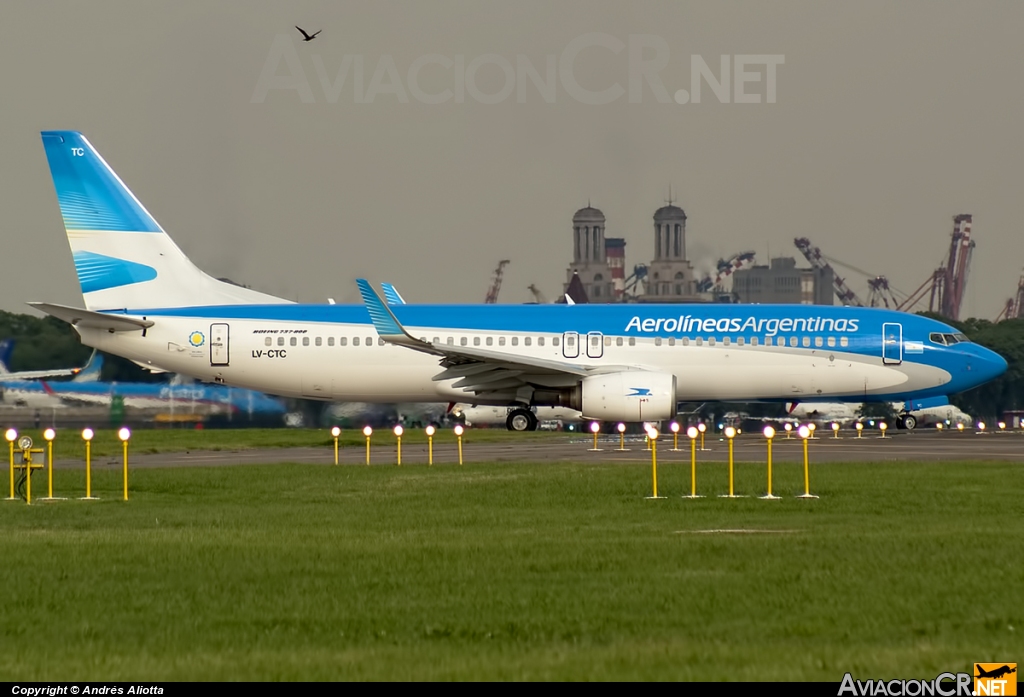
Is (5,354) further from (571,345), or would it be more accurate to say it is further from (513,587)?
(513,587)

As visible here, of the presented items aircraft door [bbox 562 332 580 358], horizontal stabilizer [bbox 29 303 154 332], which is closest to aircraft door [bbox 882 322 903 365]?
aircraft door [bbox 562 332 580 358]

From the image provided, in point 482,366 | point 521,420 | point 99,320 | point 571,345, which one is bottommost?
point 521,420

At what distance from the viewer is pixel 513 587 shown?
12188 millimetres

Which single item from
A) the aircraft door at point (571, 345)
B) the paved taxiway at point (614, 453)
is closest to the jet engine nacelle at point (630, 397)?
the paved taxiway at point (614, 453)

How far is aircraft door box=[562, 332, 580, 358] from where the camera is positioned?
1684 inches

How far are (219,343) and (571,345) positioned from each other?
33.2 feet

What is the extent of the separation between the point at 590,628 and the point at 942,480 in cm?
1456

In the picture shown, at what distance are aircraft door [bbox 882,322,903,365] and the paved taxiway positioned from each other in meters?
2.25

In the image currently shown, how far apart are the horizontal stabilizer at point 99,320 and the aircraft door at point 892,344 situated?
20813 millimetres

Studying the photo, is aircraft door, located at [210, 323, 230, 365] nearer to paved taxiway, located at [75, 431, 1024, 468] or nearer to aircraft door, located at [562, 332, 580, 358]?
paved taxiway, located at [75, 431, 1024, 468]

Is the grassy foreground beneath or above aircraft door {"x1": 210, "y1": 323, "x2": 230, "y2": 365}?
beneath

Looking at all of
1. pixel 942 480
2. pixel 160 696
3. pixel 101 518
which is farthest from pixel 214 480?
pixel 160 696

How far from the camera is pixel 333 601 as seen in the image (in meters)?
11.6

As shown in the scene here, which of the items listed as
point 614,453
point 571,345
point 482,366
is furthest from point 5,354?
point 614,453
